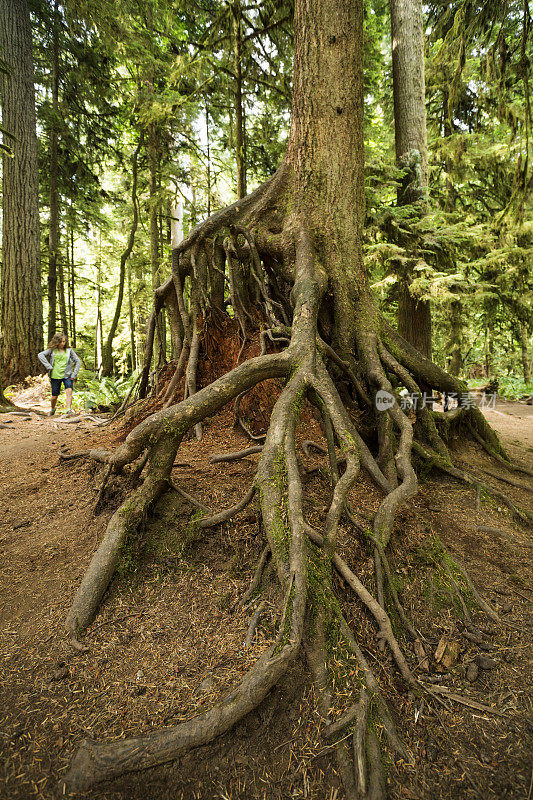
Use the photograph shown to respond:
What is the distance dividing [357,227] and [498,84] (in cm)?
363

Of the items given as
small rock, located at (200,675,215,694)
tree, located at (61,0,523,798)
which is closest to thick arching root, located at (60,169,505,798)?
tree, located at (61,0,523,798)

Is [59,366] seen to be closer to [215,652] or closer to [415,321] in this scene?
[415,321]

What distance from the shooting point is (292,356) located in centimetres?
308

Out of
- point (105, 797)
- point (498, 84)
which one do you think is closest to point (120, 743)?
point (105, 797)

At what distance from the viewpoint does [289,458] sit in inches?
98.6

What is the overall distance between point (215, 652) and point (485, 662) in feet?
5.13

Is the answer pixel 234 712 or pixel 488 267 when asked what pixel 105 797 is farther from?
pixel 488 267

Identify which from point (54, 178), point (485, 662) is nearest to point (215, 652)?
point (485, 662)

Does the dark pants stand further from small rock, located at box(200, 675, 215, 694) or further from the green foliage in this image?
small rock, located at box(200, 675, 215, 694)

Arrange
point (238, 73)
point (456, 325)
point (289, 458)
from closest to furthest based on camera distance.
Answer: point (289, 458), point (238, 73), point (456, 325)

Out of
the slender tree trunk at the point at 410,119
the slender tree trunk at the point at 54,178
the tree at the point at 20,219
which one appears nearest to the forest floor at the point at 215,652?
the slender tree trunk at the point at 410,119

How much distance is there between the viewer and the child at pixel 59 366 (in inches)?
332

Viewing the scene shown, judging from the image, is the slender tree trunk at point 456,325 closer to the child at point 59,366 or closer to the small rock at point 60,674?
the small rock at point 60,674

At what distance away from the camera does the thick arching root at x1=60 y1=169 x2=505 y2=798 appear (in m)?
1.71
